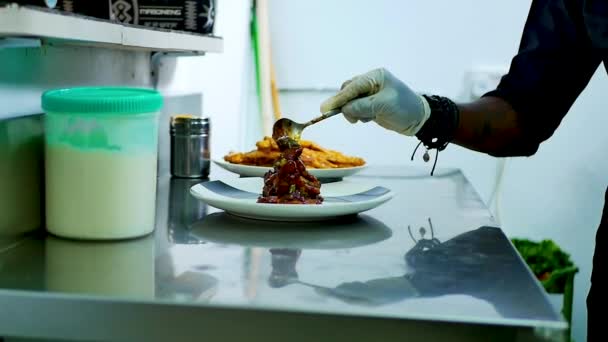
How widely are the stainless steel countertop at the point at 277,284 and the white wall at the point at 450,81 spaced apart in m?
1.58

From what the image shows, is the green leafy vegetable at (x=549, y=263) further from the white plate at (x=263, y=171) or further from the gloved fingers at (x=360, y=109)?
the gloved fingers at (x=360, y=109)

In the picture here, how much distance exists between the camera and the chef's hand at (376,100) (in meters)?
1.29

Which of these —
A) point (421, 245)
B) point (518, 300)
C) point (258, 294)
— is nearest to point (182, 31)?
point (421, 245)

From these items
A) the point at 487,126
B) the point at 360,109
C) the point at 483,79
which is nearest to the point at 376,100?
the point at 360,109

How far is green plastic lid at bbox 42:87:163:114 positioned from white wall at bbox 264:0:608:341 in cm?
177

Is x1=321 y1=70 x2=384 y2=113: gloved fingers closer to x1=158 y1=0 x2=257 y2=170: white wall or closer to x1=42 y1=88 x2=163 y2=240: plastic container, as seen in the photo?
x1=42 y1=88 x2=163 y2=240: plastic container

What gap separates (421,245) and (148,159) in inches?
15.6

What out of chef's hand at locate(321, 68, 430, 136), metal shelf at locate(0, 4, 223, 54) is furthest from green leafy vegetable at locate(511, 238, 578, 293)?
metal shelf at locate(0, 4, 223, 54)

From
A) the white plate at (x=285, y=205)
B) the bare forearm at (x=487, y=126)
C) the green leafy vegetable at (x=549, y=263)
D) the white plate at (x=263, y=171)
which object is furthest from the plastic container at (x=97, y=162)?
the green leafy vegetable at (x=549, y=263)

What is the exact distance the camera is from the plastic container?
94cm

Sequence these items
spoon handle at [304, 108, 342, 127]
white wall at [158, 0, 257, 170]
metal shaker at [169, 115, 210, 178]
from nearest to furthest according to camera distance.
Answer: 1. spoon handle at [304, 108, 342, 127]
2. metal shaker at [169, 115, 210, 178]
3. white wall at [158, 0, 257, 170]

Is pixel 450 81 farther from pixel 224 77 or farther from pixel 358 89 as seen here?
pixel 358 89

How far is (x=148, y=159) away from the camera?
1.01 m

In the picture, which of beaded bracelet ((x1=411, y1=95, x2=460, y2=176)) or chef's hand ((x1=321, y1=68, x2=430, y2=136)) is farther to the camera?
beaded bracelet ((x1=411, y1=95, x2=460, y2=176))
